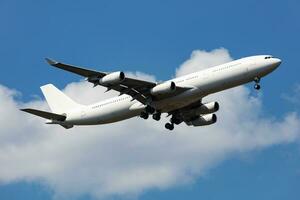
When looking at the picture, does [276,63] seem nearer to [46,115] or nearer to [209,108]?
[209,108]

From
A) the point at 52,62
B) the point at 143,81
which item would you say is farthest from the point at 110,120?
the point at 52,62

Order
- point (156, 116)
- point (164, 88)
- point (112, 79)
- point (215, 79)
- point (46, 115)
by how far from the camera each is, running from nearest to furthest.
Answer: point (112, 79)
point (215, 79)
point (164, 88)
point (156, 116)
point (46, 115)

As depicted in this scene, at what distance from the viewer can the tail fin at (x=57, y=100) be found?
2788 inches

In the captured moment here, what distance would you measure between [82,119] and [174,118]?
8709 millimetres

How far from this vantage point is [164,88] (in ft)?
194

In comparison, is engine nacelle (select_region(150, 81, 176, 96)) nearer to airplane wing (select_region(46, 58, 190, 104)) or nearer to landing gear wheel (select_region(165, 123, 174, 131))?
airplane wing (select_region(46, 58, 190, 104))

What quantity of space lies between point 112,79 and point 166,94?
504 centimetres

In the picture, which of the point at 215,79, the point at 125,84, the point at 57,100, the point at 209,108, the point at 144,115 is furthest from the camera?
the point at 57,100

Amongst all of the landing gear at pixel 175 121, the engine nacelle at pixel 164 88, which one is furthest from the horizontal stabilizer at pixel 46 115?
the engine nacelle at pixel 164 88

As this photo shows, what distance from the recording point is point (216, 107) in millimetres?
66188

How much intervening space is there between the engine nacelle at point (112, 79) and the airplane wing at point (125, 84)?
1.22 feet

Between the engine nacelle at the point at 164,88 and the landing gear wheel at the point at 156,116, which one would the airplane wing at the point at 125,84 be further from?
the landing gear wheel at the point at 156,116

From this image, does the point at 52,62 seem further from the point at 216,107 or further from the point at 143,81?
the point at 216,107

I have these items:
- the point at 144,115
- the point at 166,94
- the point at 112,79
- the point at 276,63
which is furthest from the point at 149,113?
the point at 276,63
